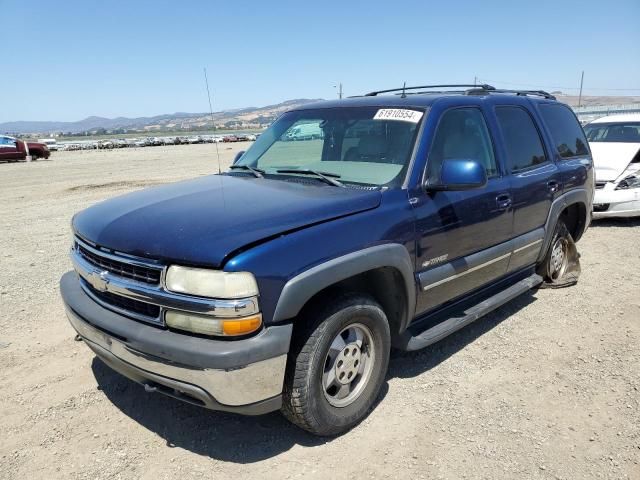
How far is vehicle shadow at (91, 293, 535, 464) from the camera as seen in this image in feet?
9.14

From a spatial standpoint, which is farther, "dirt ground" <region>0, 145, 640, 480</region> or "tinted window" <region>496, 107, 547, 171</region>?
"tinted window" <region>496, 107, 547, 171</region>

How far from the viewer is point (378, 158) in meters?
3.34

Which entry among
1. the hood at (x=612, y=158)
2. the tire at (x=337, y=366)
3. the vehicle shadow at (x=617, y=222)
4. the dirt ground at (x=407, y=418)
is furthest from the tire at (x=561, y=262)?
the vehicle shadow at (x=617, y=222)

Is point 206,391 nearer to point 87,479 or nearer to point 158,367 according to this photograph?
point 158,367

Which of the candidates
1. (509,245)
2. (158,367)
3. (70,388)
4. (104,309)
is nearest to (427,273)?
(509,245)

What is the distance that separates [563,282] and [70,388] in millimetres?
4831

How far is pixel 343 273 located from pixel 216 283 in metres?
0.69

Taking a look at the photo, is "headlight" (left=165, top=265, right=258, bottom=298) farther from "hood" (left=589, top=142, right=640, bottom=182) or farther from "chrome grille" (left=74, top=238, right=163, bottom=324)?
"hood" (left=589, top=142, right=640, bottom=182)

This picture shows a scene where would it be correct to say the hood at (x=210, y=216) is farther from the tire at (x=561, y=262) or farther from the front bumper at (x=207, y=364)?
the tire at (x=561, y=262)

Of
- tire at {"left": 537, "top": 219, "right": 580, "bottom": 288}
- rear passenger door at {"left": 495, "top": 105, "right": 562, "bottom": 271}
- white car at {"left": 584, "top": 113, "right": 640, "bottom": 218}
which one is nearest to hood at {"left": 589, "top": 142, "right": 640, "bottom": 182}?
white car at {"left": 584, "top": 113, "right": 640, "bottom": 218}

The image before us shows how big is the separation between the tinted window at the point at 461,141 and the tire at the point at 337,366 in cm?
106

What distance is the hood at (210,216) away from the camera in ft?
7.65

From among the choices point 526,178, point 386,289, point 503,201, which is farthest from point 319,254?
point 526,178

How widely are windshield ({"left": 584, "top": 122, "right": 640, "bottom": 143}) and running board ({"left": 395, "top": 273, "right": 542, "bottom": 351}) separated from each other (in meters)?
6.21
